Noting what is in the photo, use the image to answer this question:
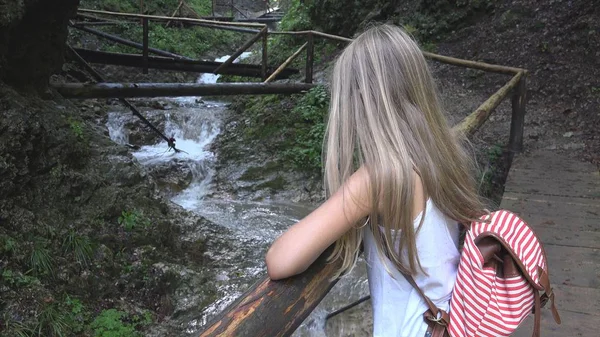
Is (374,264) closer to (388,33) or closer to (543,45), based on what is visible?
(388,33)

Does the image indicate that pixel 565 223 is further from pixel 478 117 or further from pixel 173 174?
pixel 173 174

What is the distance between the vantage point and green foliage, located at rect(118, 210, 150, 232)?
14.1 feet

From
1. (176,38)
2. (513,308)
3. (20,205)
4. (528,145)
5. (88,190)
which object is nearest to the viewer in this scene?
(513,308)

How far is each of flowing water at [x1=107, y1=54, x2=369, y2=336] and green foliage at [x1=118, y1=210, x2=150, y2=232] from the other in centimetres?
86

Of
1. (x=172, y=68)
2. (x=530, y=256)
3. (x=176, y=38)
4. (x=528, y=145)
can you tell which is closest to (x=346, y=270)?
(x=530, y=256)

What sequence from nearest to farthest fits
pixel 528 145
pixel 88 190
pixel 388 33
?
pixel 388 33
pixel 88 190
pixel 528 145

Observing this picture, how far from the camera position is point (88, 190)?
4.23 metres

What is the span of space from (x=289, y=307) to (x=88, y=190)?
11.8ft

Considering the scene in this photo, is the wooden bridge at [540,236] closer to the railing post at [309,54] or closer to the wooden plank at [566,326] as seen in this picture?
the wooden plank at [566,326]

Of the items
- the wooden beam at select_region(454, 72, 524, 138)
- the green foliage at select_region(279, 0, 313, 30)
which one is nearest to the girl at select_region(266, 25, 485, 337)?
the wooden beam at select_region(454, 72, 524, 138)

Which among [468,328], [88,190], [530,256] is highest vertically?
[530,256]

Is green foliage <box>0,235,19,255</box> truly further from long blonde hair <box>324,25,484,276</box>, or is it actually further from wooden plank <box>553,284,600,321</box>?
wooden plank <box>553,284,600,321</box>

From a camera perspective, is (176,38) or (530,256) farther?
(176,38)

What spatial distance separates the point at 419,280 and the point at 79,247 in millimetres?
3245
